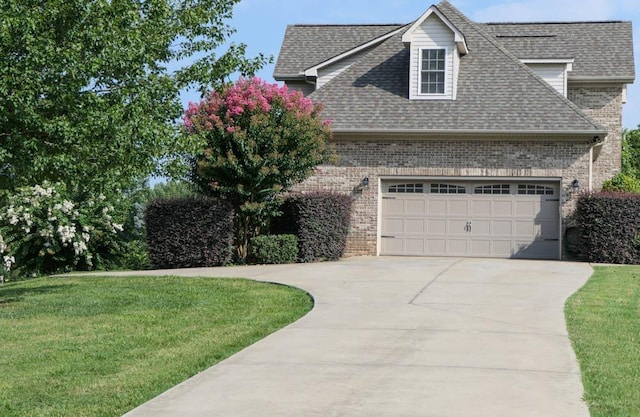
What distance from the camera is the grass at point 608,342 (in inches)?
308

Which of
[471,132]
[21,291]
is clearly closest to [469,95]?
[471,132]

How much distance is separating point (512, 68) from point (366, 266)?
380 inches

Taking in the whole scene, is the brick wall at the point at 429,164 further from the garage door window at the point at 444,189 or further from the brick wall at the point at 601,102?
the brick wall at the point at 601,102

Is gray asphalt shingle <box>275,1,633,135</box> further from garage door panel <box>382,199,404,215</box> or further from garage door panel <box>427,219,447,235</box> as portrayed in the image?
garage door panel <box>427,219,447,235</box>

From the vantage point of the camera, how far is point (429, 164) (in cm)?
2578

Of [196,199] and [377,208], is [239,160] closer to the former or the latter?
[196,199]

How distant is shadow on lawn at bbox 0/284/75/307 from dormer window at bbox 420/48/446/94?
12.9 metres

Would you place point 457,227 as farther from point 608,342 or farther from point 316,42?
point 608,342

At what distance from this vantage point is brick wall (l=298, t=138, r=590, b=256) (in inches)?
992

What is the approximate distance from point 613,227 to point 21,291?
15110 mm

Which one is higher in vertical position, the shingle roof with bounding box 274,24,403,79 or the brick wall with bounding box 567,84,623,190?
the shingle roof with bounding box 274,24,403,79

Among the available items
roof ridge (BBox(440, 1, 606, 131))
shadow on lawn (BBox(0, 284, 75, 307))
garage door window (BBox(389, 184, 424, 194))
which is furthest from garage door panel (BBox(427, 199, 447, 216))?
shadow on lawn (BBox(0, 284, 75, 307))

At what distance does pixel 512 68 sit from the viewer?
27.1 m

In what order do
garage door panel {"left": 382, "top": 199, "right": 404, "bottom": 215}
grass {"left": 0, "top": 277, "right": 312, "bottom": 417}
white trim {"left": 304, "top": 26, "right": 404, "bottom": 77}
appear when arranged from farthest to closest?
white trim {"left": 304, "top": 26, "right": 404, "bottom": 77}
garage door panel {"left": 382, "top": 199, "right": 404, "bottom": 215}
grass {"left": 0, "top": 277, "right": 312, "bottom": 417}
